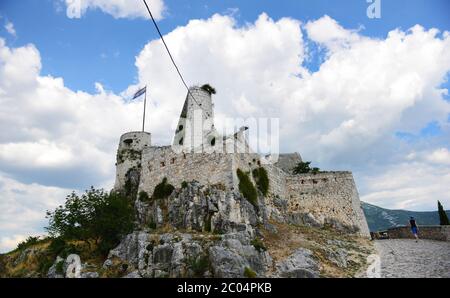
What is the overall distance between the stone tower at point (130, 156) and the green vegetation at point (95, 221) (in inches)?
199

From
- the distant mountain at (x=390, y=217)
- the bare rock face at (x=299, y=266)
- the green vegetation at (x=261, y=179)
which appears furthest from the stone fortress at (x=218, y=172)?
the distant mountain at (x=390, y=217)

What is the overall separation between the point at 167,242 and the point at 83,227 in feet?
29.9

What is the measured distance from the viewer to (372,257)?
24.2 m

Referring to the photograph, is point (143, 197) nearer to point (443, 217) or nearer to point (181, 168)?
point (181, 168)

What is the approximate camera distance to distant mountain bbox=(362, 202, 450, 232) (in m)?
120

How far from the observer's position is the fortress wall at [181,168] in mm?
29141

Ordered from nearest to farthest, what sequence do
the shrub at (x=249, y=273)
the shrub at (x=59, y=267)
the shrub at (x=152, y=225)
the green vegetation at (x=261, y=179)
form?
1. the shrub at (x=249, y=273)
2. the shrub at (x=59, y=267)
3. the shrub at (x=152, y=225)
4. the green vegetation at (x=261, y=179)

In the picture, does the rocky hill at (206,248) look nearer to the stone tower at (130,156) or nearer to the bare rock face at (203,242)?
the bare rock face at (203,242)

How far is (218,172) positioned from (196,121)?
8969 millimetres

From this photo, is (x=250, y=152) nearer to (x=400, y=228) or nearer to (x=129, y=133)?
(x=129, y=133)

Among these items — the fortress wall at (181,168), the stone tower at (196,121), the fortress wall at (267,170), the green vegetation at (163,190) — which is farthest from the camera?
the stone tower at (196,121)

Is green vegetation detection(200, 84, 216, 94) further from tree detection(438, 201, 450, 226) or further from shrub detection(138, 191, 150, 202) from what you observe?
tree detection(438, 201, 450, 226)

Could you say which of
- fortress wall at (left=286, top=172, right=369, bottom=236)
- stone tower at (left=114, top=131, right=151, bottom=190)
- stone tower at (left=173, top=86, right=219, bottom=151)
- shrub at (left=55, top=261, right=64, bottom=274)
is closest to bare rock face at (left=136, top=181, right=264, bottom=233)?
stone tower at (left=114, top=131, right=151, bottom=190)
